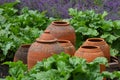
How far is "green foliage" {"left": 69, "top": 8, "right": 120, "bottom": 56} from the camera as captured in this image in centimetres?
700

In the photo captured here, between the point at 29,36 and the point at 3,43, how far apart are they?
478 millimetres

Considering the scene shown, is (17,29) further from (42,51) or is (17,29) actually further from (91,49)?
(91,49)

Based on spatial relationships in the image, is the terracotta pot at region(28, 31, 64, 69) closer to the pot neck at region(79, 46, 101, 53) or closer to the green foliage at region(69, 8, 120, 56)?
the pot neck at region(79, 46, 101, 53)

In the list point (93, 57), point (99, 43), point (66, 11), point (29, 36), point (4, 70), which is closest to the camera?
point (93, 57)

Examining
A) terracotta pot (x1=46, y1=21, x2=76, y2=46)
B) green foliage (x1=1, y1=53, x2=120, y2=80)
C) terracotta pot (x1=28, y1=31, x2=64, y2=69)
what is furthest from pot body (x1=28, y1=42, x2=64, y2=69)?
terracotta pot (x1=46, y1=21, x2=76, y2=46)

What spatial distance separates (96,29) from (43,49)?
2065 millimetres

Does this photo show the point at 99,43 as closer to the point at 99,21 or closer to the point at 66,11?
the point at 99,21

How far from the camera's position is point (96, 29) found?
7.18 metres

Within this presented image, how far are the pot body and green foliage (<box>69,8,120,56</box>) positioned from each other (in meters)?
1.66

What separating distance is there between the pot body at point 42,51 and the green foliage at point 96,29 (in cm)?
166

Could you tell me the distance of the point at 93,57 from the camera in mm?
5203

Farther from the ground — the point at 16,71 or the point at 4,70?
the point at 16,71

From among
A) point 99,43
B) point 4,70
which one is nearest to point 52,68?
point 99,43

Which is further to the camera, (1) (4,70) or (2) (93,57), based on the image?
(1) (4,70)
